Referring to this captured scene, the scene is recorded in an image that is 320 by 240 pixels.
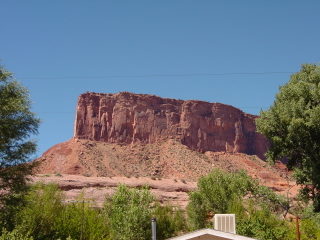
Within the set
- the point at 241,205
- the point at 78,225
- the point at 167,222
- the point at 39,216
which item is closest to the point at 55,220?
the point at 39,216

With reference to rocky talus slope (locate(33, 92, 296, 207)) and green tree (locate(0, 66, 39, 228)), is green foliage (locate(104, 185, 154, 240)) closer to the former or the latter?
green tree (locate(0, 66, 39, 228))

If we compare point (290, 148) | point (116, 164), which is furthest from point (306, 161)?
point (116, 164)

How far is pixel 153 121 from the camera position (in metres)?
132

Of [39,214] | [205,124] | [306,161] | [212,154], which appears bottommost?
[39,214]

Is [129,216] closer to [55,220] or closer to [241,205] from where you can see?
[241,205]

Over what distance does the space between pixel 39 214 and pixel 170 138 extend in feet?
323

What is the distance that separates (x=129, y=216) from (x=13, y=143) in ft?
50.9

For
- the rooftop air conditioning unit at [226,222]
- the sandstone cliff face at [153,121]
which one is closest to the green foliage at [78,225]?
the rooftop air conditioning unit at [226,222]

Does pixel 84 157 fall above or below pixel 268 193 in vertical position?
above

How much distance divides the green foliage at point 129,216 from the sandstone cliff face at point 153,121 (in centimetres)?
8019

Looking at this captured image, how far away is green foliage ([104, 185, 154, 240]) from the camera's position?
137 feet

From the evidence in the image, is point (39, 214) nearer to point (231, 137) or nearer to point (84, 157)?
point (84, 157)

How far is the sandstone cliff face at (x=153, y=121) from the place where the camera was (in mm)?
128000

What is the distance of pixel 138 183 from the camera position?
85.8 m
